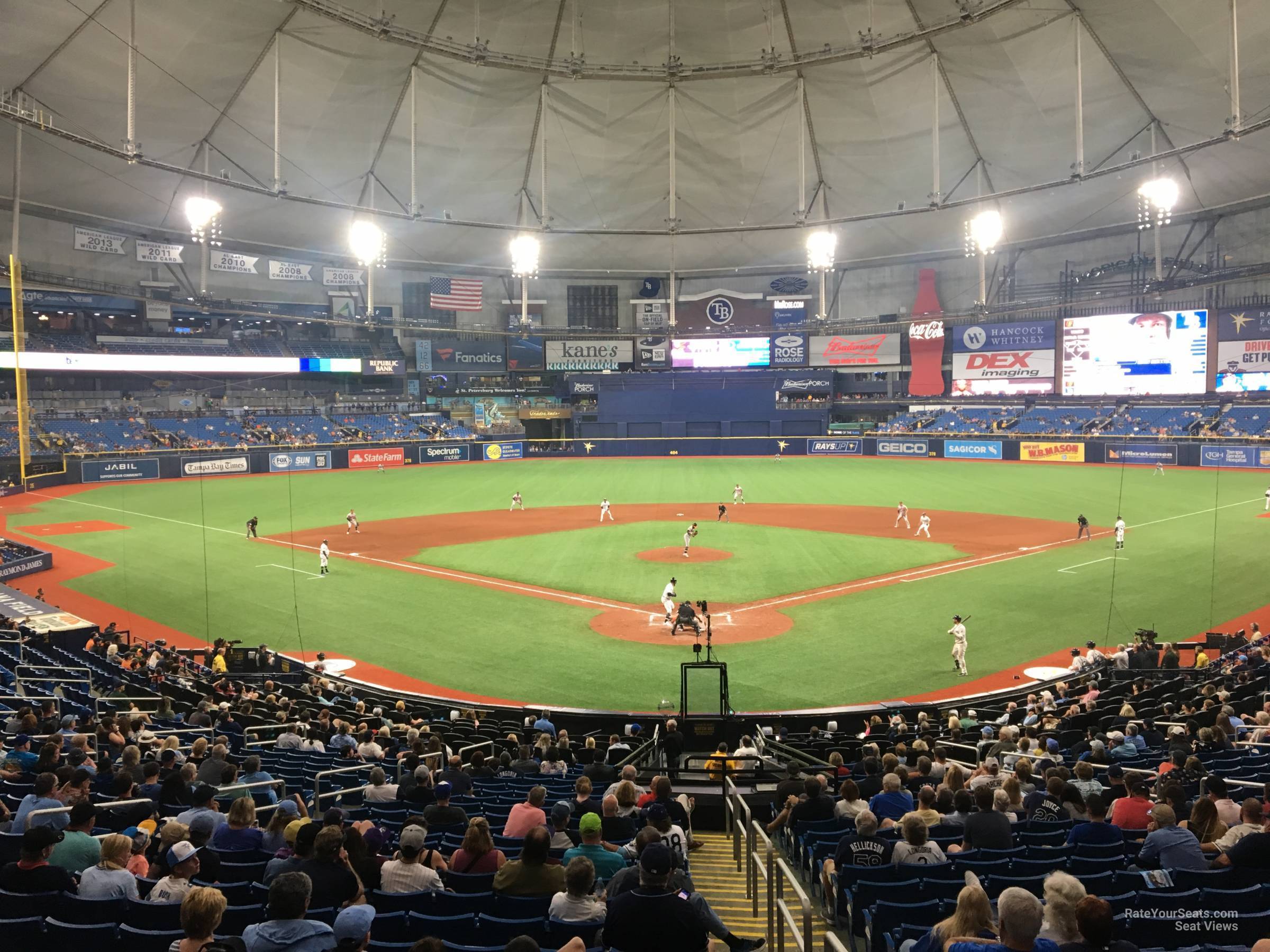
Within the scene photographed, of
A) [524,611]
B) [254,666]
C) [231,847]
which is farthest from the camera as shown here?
[524,611]

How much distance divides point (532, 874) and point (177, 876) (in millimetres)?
2564

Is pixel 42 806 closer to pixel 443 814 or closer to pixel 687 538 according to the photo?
pixel 443 814

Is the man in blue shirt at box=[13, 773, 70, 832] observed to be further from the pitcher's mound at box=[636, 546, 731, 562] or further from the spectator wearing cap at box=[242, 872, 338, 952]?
the pitcher's mound at box=[636, 546, 731, 562]

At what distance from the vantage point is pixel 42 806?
8.09 m

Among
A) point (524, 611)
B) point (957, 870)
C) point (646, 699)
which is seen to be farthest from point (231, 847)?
point (524, 611)

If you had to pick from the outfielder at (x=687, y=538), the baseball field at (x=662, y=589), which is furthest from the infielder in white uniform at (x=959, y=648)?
the outfielder at (x=687, y=538)

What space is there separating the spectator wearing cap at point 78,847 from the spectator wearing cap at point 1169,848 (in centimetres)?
819

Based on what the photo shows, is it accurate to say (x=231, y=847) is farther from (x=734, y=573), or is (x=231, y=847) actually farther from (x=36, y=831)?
(x=734, y=573)

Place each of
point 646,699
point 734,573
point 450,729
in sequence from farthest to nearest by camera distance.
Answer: point 734,573, point 646,699, point 450,729

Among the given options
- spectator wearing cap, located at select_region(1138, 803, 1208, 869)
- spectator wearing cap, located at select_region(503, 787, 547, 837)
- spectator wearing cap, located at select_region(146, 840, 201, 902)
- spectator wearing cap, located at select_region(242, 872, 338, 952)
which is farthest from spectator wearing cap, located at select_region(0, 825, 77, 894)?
spectator wearing cap, located at select_region(1138, 803, 1208, 869)

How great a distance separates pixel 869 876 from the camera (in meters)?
7.20

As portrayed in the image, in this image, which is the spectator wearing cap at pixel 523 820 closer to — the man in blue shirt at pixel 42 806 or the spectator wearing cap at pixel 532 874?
the spectator wearing cap at pixel 532 874

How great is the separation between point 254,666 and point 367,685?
3127 mm

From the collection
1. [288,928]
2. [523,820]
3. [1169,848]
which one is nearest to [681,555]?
[523,820]
